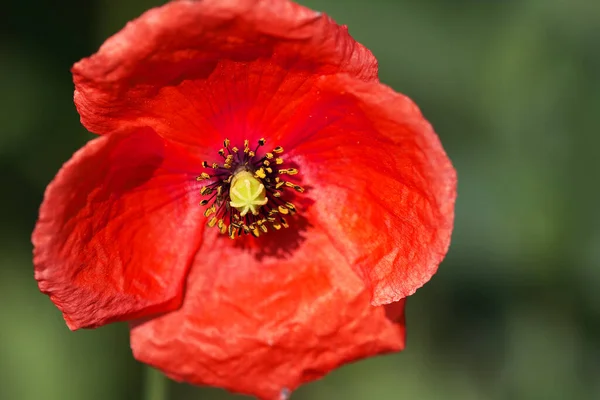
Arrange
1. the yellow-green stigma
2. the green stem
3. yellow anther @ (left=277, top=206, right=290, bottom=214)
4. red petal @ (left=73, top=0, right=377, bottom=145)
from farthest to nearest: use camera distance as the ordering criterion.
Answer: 1. the green stem
2. yellow anther @ (left=277, top=206, right=290, bottom=214)
3. the yellow-green stigma
4. red petal @ (left=73, top=0, right=377, bottom=145)

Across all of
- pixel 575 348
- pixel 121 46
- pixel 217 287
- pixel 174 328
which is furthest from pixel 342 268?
pixel 575 348

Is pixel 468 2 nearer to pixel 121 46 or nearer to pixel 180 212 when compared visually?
pixel 180 212

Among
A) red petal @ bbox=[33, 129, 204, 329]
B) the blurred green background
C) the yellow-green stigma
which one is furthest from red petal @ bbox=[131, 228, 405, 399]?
the blurred green background

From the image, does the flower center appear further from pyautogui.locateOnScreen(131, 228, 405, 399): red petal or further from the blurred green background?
the blurred green background

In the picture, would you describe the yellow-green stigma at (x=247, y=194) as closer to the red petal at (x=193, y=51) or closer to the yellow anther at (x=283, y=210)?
the yellow anther at (x=283, y=210)

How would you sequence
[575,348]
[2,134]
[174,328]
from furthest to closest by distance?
1. [575,348]
2. [2,134]
3. [174,328]

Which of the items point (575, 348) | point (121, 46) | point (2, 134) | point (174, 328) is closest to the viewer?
point (121, 46)

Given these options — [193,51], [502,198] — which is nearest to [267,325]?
[193,51]

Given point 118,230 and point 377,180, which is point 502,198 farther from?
point 118,230

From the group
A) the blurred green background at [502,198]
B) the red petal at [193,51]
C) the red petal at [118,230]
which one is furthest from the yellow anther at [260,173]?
the blurred green background at [502,198]
